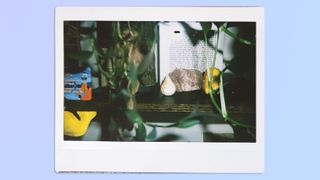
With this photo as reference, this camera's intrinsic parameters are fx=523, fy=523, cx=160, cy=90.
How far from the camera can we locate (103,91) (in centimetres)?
176

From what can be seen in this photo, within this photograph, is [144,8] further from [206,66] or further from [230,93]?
[230,93]

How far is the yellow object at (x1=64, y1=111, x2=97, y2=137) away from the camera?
69.2 inches

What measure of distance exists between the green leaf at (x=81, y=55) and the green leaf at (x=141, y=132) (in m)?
0.29

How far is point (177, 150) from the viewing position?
173cm

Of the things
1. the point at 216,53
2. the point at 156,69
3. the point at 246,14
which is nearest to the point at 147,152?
the point at 156,69

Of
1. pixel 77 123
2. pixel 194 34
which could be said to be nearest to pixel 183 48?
pixel 194 34

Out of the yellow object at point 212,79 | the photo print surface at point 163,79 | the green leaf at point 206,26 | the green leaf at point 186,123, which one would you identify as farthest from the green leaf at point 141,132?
the green leaf at point 206,26

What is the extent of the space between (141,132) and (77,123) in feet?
0.72

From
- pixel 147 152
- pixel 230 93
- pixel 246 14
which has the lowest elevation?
pixel 147 152

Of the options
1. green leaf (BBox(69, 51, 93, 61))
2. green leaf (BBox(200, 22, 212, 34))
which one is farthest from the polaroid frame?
green leaf (BBox(69, 51, 93, 61))

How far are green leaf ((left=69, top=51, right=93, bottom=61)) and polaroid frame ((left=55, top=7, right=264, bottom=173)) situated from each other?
12 centimetres

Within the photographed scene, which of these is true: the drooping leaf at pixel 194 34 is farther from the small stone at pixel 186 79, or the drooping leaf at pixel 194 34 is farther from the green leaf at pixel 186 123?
the green leaf at pixel 186 123

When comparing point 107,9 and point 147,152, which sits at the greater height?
point 107,9

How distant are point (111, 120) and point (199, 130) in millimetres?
297
